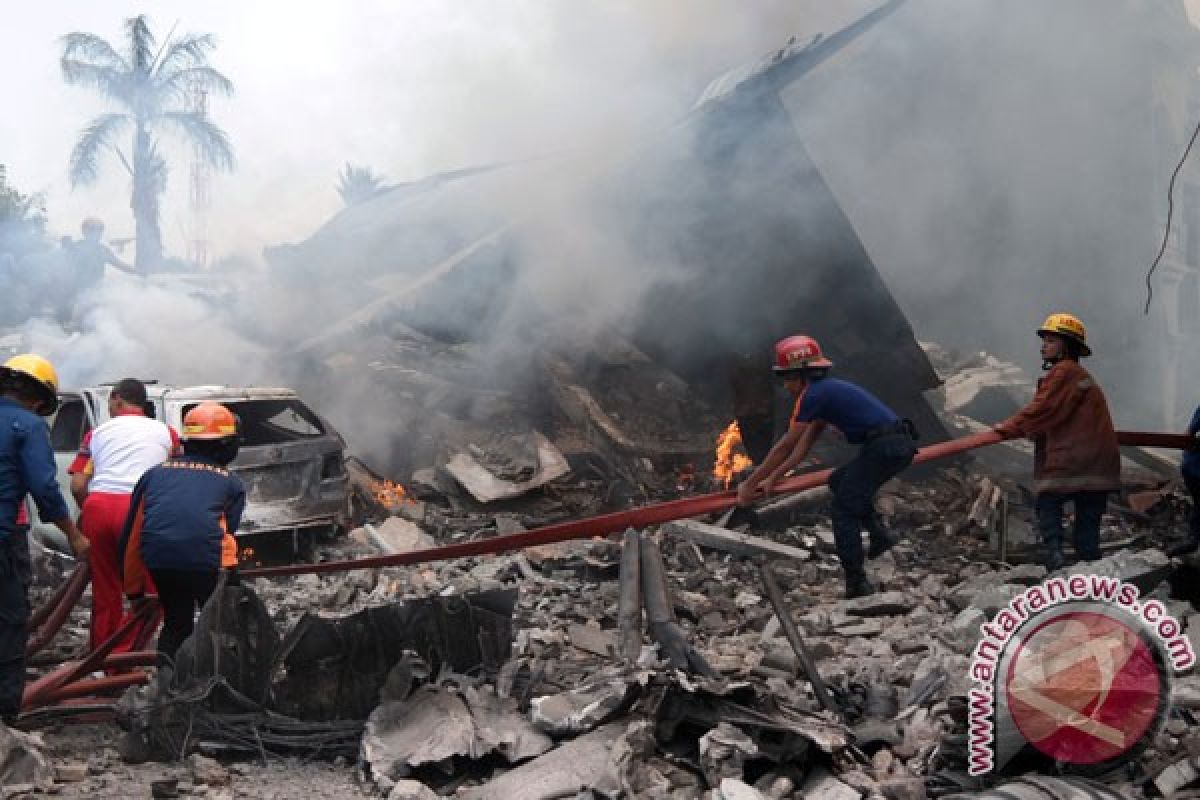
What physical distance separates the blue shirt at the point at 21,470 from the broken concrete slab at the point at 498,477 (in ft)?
19.5

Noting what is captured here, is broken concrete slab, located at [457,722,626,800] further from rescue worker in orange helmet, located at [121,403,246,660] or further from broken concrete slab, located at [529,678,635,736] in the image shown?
rescue worker in orange helmet, located at [121,403,246,660]

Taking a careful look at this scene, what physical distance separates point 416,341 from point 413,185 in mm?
6943

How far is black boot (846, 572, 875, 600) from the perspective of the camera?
6250 millimetres

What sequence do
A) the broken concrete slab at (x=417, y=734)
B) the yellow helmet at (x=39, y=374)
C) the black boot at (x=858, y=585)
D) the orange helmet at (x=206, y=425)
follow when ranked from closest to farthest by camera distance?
the broken concrete slab at (x=417, y=734) < the yellow helmet at (x=39, y=374) < the orange helmet at (x=206, y=425) < the black boot at (x=858, y=585)

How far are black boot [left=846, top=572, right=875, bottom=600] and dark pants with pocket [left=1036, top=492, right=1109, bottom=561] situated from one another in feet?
3.47

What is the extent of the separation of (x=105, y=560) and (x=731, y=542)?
14.3 ft

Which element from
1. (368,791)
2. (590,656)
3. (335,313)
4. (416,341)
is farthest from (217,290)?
(368,791)

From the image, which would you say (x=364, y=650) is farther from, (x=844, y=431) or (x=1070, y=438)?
(x=1070, y=438)

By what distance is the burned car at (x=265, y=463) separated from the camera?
8.26 metres

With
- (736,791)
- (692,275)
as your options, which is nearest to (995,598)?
(736,791)

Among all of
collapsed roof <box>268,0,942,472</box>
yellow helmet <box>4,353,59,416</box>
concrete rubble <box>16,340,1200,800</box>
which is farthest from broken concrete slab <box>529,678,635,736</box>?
collapsed roof <box>268,0,942,472</box>

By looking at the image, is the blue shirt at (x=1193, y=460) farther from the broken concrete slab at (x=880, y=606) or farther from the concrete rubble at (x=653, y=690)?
the broken concrete slab at (x=880, y=606)

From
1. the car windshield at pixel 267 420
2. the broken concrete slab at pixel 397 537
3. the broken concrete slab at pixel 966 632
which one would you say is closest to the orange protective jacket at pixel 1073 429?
the broken concrete slab at pixel 966 632

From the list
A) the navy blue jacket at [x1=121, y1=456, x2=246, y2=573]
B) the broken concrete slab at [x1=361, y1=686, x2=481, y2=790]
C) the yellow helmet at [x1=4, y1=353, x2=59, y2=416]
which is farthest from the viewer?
the navy blue jacket at [x1=121, y1=456, x2=246, y2=573]
